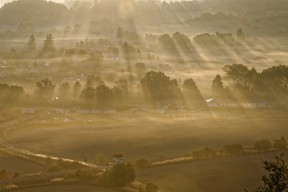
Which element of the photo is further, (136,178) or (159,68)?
(159,68)

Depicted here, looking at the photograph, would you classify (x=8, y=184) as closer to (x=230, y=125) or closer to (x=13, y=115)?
(x=230, y=125)

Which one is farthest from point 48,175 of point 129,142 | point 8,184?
point 129,142

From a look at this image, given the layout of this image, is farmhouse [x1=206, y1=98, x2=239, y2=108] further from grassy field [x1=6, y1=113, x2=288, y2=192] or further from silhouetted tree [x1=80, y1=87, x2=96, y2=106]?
silhouetted tree [x1=80, y1=87, x2=96, y2=106]

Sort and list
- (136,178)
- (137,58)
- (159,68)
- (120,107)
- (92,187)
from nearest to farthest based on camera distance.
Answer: (92,187) < (136,178) < (120,107) < (159,68) < (137,58)

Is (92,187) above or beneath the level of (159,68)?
beneath

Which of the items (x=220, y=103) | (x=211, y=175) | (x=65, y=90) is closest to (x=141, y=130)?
(x=211, y=175)

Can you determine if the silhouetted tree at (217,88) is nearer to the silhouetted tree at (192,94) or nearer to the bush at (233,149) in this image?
the silhouetted tree at (192,94)
